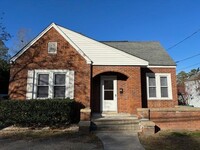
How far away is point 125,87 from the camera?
13000 millimetres

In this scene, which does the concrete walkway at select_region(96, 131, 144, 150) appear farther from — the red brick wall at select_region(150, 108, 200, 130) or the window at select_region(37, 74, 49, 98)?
the window at select_region(37, 74, 49, 98)

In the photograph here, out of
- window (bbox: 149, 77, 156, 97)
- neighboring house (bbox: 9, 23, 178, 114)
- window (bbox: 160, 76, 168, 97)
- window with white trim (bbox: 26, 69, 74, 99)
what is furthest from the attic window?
window (bbox: 160, 76, 168, 97)

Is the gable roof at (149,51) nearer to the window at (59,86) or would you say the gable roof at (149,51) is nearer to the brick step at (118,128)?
the brick step at (118,128)

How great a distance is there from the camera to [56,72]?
39.6 feet

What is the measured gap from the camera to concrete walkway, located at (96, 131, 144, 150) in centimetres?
711

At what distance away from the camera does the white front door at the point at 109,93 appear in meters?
12.8

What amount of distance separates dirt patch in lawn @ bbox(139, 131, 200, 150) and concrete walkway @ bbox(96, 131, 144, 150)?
0.31 m

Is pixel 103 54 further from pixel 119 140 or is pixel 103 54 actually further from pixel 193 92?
pixel 193 92

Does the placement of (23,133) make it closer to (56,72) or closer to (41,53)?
(56,72)

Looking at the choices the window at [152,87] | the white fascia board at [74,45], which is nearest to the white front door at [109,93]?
the white fascia board at [74,45]

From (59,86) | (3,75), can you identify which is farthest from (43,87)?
(3,75)

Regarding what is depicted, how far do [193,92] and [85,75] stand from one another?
87.2 feet

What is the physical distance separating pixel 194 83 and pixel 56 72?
2750 centimetres

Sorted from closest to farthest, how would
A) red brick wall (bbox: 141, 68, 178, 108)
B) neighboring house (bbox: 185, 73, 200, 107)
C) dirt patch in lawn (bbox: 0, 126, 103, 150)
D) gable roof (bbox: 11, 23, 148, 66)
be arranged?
dirt patch in lawn (bbox: 0, 126, 103, 150) < gable roof (bbox: 11, 23, 148, 66) < red brick wall (bbox: 141, 68, 178, 108) < neighboring house (bbox: 185, 73, 200, 107)
